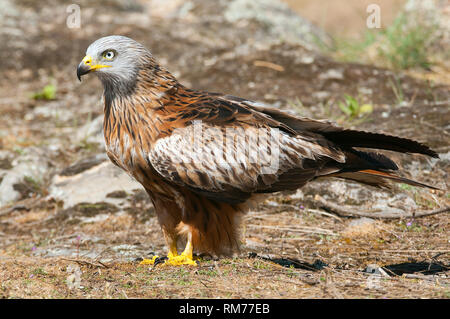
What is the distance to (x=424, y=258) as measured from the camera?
4.67 m

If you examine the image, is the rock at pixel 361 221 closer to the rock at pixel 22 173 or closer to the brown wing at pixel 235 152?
the brown wing at pixel 235 152

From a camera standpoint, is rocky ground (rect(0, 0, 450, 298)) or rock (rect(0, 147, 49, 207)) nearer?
rocky ground (rect(0, 0, 450, 298))

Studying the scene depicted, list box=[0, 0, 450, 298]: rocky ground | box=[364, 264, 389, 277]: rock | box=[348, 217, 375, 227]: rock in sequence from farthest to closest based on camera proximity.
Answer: box=[348, 217, 375, 227]: rock < box=[364, 264, 389, 277]: rock < box=[0, 0, 450, 298]: rocky ground

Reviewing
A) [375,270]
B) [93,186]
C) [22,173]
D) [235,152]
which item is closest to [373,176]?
[375,270]

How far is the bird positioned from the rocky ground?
0.40 meters

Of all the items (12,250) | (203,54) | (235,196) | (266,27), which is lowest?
(12,250)

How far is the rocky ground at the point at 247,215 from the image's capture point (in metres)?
3.92

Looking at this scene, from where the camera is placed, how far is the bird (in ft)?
14.7

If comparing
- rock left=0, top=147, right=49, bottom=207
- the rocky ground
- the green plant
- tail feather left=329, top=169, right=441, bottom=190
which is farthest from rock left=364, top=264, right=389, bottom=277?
the green plant

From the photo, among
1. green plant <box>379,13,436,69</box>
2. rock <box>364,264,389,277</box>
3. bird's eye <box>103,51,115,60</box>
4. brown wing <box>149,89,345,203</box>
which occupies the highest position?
green plant <box>379,13,436,69</box>

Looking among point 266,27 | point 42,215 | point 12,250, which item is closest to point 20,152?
point 42,215

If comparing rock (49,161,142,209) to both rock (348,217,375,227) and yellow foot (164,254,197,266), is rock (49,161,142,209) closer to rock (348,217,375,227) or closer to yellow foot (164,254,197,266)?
yellow foot (164,254,197,266)
